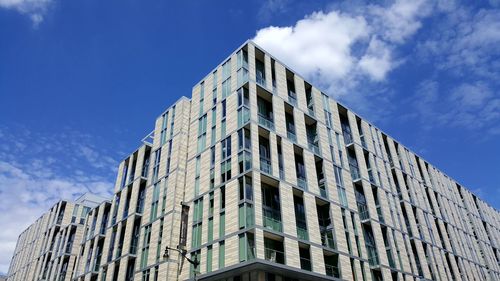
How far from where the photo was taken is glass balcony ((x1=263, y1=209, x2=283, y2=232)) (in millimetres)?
28617

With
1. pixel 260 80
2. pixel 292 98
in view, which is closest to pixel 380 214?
pixel 292 98

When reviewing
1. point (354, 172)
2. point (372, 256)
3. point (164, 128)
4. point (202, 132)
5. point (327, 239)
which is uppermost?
point (164, 128)

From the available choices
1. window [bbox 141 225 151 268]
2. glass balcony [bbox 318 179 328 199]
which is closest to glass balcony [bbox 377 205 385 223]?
glass balcony [bbox 318 179 328 199]

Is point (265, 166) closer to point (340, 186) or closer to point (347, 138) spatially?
point (340, 186)

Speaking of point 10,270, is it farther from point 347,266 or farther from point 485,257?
point 485,257

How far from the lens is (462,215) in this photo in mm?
56812

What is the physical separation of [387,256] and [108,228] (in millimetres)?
30127

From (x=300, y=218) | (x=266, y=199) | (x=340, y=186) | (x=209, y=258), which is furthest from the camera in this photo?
(x=340, y=186)

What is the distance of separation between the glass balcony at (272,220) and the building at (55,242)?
37.4 meters

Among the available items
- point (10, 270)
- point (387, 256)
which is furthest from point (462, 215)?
point (10, 270)

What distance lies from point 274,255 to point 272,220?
8.26 ft

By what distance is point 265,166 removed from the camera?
31172 mm

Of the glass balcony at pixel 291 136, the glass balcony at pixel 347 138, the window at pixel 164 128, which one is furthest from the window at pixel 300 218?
the window at pixel 164 128

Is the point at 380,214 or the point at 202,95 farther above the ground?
the point at 202,95
